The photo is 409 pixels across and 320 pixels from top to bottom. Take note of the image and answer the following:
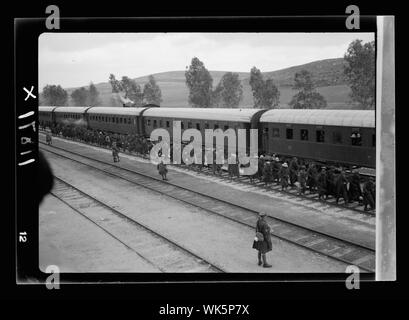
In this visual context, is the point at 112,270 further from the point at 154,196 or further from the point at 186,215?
the point at 154,196

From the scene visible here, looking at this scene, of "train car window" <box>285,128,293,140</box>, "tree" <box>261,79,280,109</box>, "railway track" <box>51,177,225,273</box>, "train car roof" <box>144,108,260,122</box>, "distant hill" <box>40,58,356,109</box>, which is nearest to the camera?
"railway track" <box>51,177,225,273</box>

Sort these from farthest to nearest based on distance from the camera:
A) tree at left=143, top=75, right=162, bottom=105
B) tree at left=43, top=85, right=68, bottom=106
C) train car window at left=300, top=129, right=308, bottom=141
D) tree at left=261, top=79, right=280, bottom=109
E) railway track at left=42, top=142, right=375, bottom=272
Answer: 1. tree at left=143, top=75, right=162, bottom=105
2. tree at left=261, top=79, right=280, bottom=109
3. train car window at left=300, top=129, right=308, bottom=141
4. tree at left=43, top=85, right=68, bottom=106
5. railway track at left=42, top=142, right=375, bottom=272

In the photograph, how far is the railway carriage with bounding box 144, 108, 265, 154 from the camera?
21.1 metres

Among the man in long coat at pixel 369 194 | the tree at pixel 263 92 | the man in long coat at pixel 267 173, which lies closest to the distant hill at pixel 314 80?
the tree at pixel 263 92

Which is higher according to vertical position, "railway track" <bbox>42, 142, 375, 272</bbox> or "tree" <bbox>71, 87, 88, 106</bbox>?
"tree" <bbox>71, 87, 88, 106</bbox>

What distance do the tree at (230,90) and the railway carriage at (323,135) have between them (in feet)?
37.4

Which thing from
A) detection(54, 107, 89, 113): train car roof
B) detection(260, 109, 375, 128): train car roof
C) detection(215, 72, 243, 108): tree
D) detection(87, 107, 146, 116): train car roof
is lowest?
detection(260, 109, 375, 128): train car roof

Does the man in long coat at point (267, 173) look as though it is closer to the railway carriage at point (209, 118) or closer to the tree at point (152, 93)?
the railway carriage at point (209, 118)

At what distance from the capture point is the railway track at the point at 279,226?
1104cm

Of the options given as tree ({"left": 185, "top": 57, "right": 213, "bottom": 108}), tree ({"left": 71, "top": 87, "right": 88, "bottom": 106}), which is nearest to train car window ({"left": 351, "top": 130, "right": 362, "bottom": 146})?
tree ({"left": 185, "top": 57, "right": 213, "bottom": 108})

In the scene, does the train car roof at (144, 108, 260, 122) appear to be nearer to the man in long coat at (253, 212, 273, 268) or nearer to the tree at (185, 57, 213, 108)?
the tree at (185, 57, 213, 108)

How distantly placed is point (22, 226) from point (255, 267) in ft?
18.9

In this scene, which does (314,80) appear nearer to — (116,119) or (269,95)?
(269,95)
